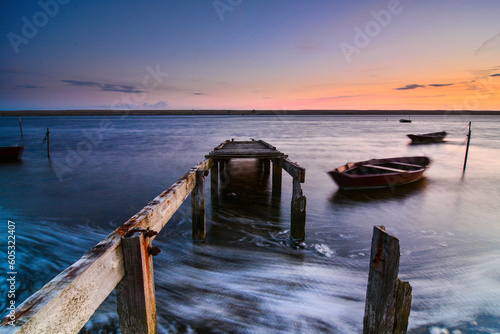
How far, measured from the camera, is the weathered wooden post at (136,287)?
8.18 feet

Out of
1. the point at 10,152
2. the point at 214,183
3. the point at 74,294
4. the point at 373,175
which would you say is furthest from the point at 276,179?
the point at 10,152

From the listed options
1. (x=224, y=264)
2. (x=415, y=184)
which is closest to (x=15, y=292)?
(x=224, y=264)

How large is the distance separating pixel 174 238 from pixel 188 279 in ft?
6.85

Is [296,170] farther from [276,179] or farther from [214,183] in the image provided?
[214,183]

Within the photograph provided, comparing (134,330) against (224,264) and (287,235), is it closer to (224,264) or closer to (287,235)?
(224,264)

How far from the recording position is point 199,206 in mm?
6867

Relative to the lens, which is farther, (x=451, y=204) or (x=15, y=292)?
(x=451, y=204)

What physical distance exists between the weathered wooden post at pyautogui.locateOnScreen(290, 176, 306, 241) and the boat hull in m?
21.9

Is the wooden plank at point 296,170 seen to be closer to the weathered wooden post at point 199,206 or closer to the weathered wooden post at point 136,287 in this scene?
the weathered wooden post at point 199,206

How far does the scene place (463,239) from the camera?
8.19 meters

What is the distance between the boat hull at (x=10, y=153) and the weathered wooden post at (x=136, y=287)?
74.9ft

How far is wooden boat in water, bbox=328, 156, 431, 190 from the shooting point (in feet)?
37.6

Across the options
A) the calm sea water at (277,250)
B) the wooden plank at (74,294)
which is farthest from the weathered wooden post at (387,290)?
the wooden plank at (74,294)

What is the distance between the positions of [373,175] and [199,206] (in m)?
8.18
